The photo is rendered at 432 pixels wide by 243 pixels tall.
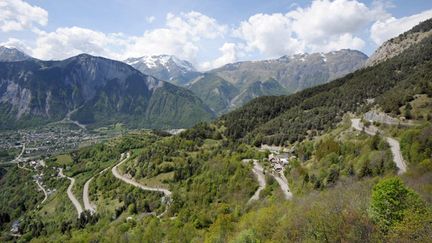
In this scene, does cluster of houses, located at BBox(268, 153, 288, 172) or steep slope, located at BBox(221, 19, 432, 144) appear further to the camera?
steep slope, located at BBox(221, 19, 432, 144)

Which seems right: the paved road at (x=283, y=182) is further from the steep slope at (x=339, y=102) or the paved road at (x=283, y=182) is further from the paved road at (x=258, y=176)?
the steep slope at (x=339, y=102)

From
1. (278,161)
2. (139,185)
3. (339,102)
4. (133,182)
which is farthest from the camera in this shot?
(339,102)

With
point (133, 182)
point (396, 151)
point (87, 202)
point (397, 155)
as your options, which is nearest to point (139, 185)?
point (133, 182)

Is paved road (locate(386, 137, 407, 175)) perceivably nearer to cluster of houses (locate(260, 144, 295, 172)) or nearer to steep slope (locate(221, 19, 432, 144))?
cluster of houses (locate(260, 144, 295, 172))

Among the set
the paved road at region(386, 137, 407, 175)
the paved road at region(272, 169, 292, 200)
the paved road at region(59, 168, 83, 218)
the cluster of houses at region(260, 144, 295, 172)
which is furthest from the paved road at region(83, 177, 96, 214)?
the paved road at region(386, 137, 407, 175)

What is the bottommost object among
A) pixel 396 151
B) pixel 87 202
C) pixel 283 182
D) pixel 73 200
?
pixel 73 200

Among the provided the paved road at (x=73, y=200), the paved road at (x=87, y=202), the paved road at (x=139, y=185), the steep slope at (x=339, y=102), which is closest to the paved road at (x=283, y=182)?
the paved road at (x=139, y=185)

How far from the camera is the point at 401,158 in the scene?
67.4 m

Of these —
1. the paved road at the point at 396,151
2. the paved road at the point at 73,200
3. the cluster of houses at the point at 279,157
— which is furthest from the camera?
the paved road at the point at 73,200

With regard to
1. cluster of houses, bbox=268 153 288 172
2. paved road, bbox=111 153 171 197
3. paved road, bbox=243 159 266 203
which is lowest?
paved road, bbox=111 153 171 197

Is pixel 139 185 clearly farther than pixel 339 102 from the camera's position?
No

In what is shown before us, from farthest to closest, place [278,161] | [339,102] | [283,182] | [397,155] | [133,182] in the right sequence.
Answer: [339,102], [133,182], [278,161], [283,182], [397,155]

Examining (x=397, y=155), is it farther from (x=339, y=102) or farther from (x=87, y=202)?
(x=87, y=202)

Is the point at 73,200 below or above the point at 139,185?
below
